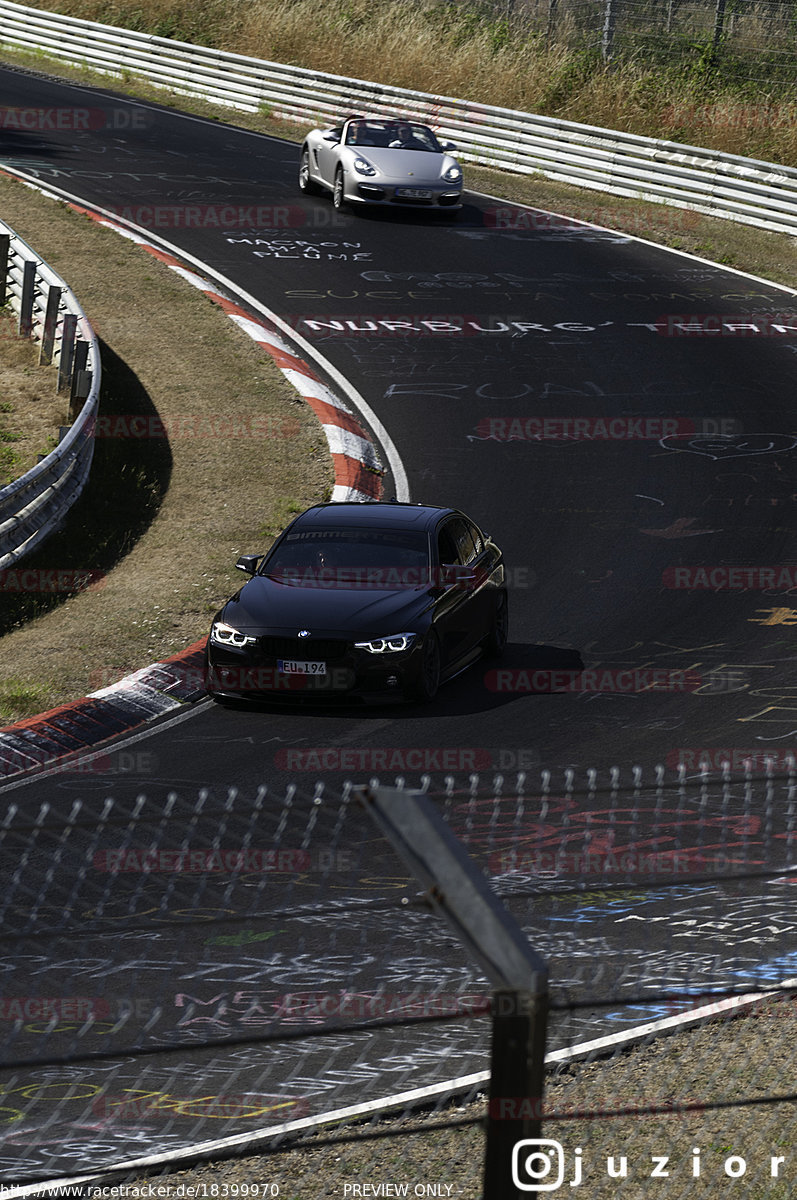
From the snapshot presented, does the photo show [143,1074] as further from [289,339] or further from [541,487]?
[289,339]

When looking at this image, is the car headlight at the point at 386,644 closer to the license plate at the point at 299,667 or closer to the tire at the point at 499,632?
the license plate at the point at 299,667

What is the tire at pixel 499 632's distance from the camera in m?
13.4

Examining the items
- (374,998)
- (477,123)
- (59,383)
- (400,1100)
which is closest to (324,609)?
(374,998)

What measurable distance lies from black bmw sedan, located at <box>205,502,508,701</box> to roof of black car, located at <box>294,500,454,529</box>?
0.01 metres

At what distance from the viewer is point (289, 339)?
23562 millimetres

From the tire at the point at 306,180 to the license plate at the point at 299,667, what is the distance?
787 inches

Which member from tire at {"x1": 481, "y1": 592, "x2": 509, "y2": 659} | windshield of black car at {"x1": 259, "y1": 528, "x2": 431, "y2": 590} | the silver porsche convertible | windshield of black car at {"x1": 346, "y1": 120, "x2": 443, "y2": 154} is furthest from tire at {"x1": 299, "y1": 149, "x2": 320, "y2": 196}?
tire at {"x1": 481, "y1": 592, "x2": 509, "y2": 659}

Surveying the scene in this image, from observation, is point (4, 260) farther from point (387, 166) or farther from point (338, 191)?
point (387, 166)

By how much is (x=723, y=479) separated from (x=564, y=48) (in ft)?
73.0

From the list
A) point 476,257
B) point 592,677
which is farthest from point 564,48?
point 592,677

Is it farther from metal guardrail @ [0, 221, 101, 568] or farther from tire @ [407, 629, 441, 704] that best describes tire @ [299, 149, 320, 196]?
tire @ [407, 629, 441, 704]

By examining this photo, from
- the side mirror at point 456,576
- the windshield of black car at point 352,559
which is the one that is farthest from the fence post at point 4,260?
the side mirror at point 456,576

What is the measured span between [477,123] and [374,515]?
22.6m

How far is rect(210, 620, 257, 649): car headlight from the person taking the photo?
12070 millimetres
